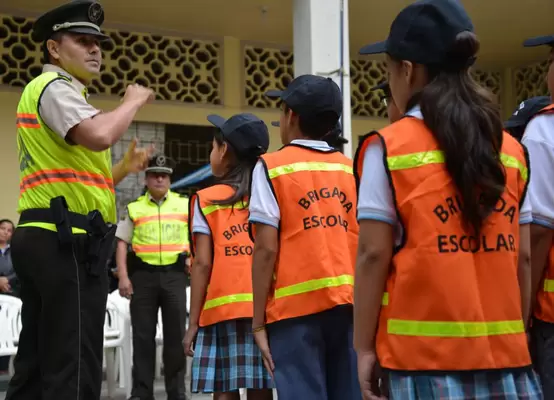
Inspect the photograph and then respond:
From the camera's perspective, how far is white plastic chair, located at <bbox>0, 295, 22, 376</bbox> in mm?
6242

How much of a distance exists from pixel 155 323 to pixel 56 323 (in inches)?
140

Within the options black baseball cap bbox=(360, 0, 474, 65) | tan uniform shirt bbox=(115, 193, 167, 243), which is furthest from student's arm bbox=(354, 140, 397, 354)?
tan uniform shirt bbox=(115, 193, 167, 243)

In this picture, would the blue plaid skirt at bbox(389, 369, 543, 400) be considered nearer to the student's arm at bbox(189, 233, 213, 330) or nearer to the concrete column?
the student's arm at bbox(189, 233, 213, 330)

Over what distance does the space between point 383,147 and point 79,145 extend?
4.47 ft

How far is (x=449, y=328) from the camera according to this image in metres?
1.75

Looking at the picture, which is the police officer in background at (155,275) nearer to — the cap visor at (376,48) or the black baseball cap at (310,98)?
the black baseball cap at (310,98)

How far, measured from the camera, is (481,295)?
177cm

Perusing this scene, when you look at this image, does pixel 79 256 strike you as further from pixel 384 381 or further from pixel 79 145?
pixel 384 381

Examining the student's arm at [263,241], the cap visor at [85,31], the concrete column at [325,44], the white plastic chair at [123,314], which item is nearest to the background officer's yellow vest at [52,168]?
the cap visor at [85,31]

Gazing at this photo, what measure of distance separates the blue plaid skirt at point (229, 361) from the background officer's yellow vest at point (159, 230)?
265 cm

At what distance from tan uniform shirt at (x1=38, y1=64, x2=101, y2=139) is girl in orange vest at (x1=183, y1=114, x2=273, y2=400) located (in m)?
1.05

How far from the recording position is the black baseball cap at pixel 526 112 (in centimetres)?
319

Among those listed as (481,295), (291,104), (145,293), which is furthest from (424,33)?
(145,293)

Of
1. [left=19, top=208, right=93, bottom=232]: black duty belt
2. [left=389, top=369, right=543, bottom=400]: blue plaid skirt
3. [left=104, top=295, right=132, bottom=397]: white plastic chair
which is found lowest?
[left=104, top=295, right=132, bottom=397]: white plastic chair
